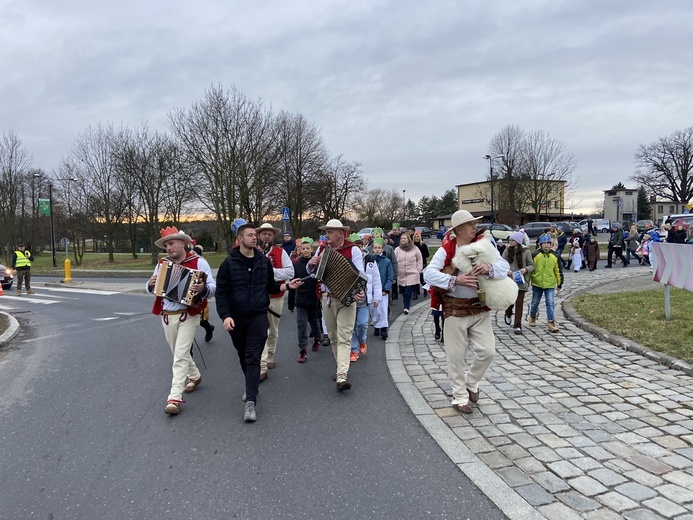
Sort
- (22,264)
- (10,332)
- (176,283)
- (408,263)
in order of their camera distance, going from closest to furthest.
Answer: (176,283) < (10,332) < (408,263) < (22,264)

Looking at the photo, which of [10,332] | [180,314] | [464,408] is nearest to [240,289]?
[180,314]

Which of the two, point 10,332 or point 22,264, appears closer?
point 10,332

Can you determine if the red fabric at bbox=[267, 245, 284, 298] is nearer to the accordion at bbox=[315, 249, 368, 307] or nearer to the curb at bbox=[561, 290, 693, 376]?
the accordion at bbox=[315, 249, 368, 307]

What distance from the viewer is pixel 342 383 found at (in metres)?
5.05

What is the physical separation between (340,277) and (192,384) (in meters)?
2.17

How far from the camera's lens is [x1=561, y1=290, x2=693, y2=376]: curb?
5605mm

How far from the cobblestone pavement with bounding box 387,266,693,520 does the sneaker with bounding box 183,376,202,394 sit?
2416 millimetres

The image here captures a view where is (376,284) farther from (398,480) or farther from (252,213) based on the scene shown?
(252,213)

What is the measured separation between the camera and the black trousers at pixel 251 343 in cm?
451

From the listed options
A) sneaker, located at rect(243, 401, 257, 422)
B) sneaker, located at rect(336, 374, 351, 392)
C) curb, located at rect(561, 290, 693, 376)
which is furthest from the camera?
curb, located at rect(561, 290, 693, 376)

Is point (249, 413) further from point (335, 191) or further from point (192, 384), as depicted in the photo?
point (335, 191)

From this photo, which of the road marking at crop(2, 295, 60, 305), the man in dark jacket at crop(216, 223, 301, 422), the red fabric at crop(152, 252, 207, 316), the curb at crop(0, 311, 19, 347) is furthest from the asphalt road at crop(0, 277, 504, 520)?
the road marking at crop(2, 295, 60, 305)

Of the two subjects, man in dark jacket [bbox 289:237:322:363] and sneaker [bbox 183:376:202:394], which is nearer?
sneaker [bbox 183:376:202:394]

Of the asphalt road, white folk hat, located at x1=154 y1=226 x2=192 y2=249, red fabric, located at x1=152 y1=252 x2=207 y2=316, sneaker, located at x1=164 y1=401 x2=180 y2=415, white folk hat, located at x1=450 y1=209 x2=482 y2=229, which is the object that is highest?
white folk hat, located at x1=450 y1=209 x2=482 y2=229
